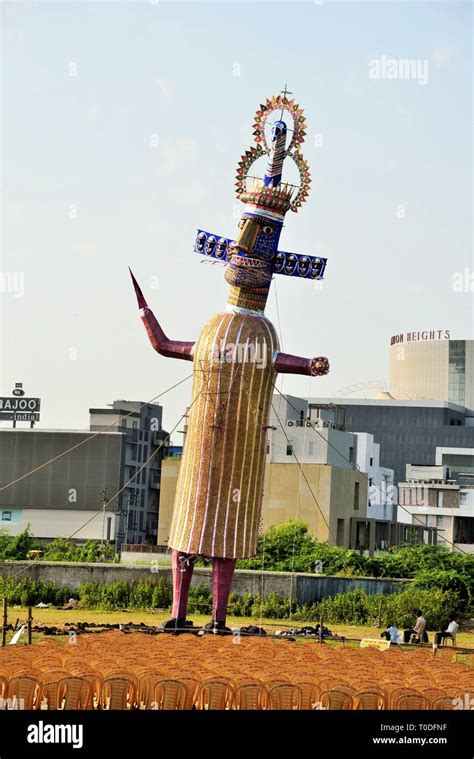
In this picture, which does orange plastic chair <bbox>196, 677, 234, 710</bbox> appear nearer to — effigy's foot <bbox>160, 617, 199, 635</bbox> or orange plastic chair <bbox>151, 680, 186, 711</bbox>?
orange plastic chair <bbox>151, 680, 186, 711</bbox>

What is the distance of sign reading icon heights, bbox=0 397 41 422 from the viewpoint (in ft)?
257

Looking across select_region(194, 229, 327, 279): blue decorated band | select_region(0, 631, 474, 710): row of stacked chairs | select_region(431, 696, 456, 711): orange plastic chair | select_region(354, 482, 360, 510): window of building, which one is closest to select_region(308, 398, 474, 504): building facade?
select_region(354, 482, 360, 510): window of building

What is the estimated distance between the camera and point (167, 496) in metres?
70.4

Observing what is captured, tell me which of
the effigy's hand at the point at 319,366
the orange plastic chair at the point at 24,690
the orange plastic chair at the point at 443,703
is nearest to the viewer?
the orange plastic chair at the point at 24,690

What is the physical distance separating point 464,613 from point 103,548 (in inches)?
848

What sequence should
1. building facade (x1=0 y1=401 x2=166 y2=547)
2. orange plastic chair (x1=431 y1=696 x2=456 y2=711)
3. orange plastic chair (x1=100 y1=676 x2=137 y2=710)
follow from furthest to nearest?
building facade (x1=0 y1=401 x2=166 y2=547), orange plastic chair (x1=431 y1=696 x2=456 y2=711), orange plastic chair (x1=100 y1=676 x2=137 y2=710)

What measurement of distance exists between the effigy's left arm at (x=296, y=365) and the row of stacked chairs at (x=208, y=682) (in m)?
7.27

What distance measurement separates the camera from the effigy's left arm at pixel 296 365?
26.7 meters

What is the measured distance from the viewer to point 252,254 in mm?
27109

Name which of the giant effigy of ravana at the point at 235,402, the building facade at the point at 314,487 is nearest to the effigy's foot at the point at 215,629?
the giant effigy of ravana at the point at 235,402

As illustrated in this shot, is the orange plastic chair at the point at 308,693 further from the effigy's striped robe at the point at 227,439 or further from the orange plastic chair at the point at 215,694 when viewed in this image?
the effigy's striped robe at the point at 227,439

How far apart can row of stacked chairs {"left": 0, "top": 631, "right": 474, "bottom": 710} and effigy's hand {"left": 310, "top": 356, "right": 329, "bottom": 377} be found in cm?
719

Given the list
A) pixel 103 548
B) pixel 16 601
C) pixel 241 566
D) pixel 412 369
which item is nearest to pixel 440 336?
pixel 412 369

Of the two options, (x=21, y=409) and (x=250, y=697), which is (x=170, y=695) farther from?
(x=21, y=409)
